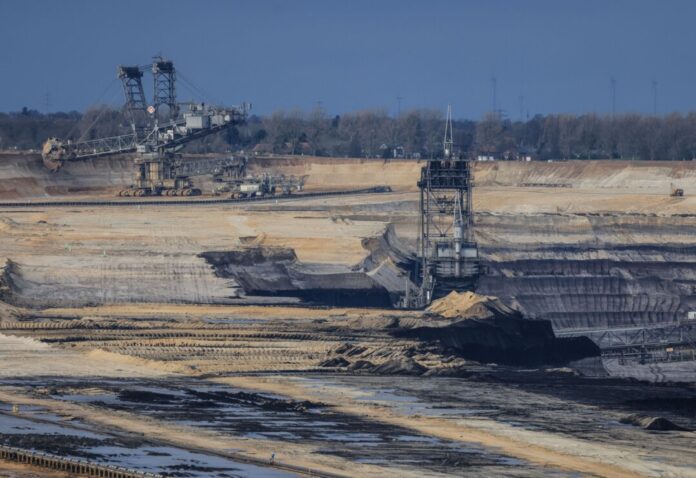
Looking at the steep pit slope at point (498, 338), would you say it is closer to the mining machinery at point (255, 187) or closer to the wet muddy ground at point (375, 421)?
the wet muddy ground at point (375, 421)

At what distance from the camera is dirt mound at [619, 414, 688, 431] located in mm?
51312

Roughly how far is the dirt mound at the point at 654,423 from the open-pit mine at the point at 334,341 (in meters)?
0.10

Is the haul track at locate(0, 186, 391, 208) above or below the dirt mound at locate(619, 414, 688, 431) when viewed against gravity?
above

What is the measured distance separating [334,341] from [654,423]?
18.9m

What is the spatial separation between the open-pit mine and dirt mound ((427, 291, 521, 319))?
0.16 meters

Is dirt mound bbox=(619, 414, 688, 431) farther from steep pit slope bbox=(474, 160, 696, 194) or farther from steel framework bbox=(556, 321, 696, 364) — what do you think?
steep pit slope bbox=(474, 160, 696, 194)

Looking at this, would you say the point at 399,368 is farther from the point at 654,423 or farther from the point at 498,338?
the point at 654,423

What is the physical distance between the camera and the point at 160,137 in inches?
5531

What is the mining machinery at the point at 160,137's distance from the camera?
A: 139125 millimetres

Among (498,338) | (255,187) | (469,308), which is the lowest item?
(498,338)

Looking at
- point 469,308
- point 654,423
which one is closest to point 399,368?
point 654,423

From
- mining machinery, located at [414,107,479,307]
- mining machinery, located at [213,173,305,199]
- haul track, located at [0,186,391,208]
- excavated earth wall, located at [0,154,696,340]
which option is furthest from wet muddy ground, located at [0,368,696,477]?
mining machinery, located at [213,173,305,199]

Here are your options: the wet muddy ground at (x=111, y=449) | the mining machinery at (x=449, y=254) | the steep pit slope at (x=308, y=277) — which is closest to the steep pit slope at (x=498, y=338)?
the mining machinery at (x=449, y=254)

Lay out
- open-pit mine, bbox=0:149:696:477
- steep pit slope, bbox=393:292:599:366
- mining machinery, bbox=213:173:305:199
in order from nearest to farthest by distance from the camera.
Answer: open-pit mine, bbox=0:149:696:477, steep pit slope, bbox=393:292:599:366, mining machinery, bbox=213:173:305:199
